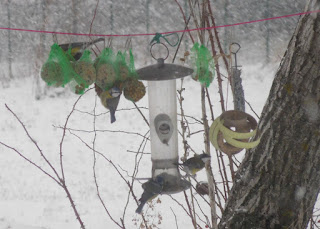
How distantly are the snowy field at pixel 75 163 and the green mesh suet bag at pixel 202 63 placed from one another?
76.0 inches

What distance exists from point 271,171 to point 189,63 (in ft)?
1.61

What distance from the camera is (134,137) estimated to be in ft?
24.0

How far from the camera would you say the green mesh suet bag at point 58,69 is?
58.9 inches

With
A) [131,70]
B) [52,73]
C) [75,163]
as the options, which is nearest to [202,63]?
[131,70]

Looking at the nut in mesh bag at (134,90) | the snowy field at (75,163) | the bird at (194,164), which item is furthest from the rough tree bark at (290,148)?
the snowy field at (75,163)

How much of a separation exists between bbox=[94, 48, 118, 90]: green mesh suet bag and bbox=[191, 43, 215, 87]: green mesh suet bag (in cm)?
29

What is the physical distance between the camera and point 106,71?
150cm

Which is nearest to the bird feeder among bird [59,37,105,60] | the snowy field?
bird [59,37,105,60]

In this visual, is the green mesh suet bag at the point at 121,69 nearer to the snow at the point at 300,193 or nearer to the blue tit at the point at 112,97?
the blue tit at the point at 112,97

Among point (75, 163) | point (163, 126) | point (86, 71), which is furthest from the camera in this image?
point (75, 163)

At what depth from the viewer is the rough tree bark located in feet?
5.32

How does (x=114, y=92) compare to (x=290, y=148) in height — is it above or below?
above

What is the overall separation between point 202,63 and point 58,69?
1.57 ft

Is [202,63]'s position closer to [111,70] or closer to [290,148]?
[111,70]
